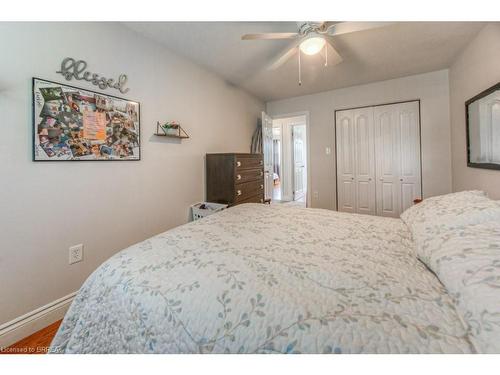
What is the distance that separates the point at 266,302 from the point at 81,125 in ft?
6.00

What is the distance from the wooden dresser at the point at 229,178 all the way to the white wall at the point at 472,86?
2402 mm

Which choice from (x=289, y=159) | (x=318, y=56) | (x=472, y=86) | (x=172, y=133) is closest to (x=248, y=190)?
(x=172, y=133)

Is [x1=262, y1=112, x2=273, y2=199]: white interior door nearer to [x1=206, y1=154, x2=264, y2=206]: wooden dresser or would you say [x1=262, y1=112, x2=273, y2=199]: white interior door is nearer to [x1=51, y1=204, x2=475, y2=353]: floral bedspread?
[x1=206, y1=154, x2=264, y2=206]: wooden dresser

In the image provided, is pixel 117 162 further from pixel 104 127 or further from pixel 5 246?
pixel 5 246

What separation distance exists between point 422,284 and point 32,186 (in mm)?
2142

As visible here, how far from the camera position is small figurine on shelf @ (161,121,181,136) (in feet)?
7.67

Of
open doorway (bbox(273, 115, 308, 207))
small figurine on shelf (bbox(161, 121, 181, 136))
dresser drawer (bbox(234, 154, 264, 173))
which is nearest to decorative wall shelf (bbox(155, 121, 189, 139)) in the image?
small figurine on shelf (bbox(161, 121, 181, 136))

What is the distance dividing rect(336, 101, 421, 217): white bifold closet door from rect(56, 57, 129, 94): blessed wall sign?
10.6 feet

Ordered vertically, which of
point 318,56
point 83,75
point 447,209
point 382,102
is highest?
point 318,56

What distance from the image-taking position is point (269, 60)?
8.63ft

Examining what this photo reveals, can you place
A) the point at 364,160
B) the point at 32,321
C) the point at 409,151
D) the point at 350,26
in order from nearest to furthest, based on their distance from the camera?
the point at 32,321 → the point at 350,26 → the point at 409,151 → the point at 364,160

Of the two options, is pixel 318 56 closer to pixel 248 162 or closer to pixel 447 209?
pixel 248 162

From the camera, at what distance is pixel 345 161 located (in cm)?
381

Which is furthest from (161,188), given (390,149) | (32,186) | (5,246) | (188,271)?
(390,149)
